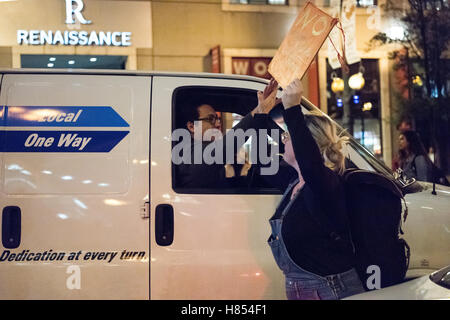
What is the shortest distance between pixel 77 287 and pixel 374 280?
1.79 meters

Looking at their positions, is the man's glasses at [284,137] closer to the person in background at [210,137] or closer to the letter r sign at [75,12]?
the person in background at [210,137]

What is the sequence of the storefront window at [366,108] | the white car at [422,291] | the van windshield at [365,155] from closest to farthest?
the white car at [422,291]
the van windshield at [365,155]
the storefront window at [366,108]

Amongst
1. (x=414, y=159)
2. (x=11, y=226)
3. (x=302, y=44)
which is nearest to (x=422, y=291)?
(x=302, y=44)

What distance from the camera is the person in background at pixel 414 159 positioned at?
6133 millimetres

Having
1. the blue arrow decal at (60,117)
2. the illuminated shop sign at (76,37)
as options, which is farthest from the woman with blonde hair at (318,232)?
the illuminated shop sign at (76,37)

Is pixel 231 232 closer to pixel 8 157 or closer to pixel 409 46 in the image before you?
pixel 8 157

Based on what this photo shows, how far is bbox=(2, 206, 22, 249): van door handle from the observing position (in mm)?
3066

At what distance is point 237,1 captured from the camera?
12.8m

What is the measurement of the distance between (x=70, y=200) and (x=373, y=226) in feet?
6.01

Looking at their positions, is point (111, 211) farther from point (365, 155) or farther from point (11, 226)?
point (365, 155)

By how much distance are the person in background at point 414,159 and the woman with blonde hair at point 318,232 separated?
3.38m

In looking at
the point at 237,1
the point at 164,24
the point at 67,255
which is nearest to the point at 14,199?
the point at 67,255

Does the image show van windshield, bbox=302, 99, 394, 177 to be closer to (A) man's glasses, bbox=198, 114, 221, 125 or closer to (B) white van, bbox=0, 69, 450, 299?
(B) white van, bbox=0, 69, 450, 299

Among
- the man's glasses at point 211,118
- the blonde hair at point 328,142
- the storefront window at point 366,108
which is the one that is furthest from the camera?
the storefront window at point 366,108
